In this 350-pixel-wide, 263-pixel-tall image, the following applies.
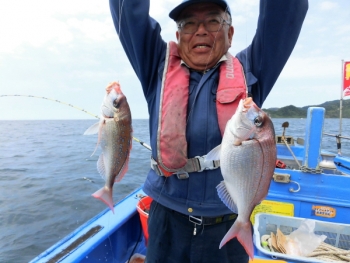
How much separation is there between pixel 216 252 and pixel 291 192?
2660 millimetres

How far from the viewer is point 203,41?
198 centimetres

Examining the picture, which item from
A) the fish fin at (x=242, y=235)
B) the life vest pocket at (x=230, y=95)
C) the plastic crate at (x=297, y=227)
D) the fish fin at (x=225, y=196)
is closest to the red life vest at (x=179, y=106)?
the life vest pocket at (x=230, y=95)

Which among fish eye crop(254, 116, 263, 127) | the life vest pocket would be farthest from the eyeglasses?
fish eye crop(254, 116, 263, 127)

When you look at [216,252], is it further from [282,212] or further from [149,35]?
[282,212]

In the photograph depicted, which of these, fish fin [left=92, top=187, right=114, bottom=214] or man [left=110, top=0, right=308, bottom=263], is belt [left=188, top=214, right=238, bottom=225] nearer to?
man [left=110, top=0, right=308, bottom=263]

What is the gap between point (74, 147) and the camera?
17391mm

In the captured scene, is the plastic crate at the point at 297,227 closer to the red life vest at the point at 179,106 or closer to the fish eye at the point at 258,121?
the red life vest at the point at 179,106

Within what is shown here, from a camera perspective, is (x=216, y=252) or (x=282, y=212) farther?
(x=282, y=212)

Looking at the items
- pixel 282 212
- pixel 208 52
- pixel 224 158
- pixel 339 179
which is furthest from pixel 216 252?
pixel 339 179

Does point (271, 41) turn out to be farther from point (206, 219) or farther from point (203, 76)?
point (206, 219)

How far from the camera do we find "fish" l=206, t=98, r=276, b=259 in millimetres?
1490

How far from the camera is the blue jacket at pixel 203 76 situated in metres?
1.79

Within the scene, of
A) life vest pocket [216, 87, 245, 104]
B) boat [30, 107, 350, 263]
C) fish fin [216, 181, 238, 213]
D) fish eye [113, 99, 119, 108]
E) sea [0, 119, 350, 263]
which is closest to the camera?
fish fin [216, 181, 238, 213]

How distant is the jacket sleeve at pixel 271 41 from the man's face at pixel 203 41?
0.75 ft
